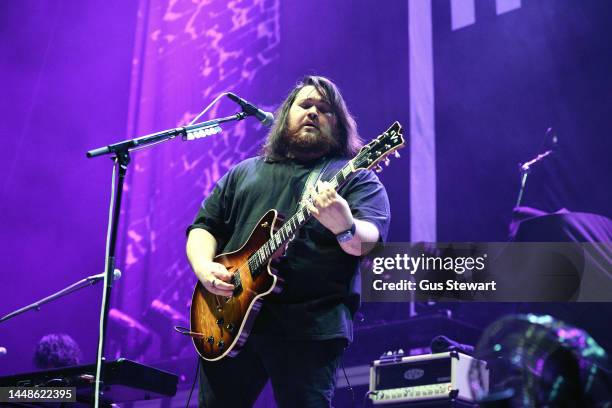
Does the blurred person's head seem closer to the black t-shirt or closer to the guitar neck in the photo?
the black t-shirt

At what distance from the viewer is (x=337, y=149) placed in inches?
104

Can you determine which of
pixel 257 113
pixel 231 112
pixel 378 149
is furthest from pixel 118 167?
pixel 231 112

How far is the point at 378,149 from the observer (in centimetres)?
234

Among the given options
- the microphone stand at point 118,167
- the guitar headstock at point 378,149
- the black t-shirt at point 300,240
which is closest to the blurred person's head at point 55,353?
the microphone stand at point 118,167

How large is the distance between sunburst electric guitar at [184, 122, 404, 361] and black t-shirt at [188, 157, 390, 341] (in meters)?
0.04

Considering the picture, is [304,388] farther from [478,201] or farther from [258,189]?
[478,201]

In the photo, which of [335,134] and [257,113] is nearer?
[335,134]

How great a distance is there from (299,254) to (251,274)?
170mm

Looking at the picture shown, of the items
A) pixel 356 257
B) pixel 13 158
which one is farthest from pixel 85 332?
pixel 356 257

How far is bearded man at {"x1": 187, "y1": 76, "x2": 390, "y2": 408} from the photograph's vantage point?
2109 mm

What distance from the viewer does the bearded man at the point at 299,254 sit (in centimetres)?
211

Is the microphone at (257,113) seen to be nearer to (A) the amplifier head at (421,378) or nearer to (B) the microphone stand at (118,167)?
(B) the microphone stand at (118,167)

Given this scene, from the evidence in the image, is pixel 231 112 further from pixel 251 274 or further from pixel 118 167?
pixel 251 274

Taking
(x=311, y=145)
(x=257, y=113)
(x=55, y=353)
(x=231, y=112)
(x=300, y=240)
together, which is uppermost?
(x=231, y=112)
